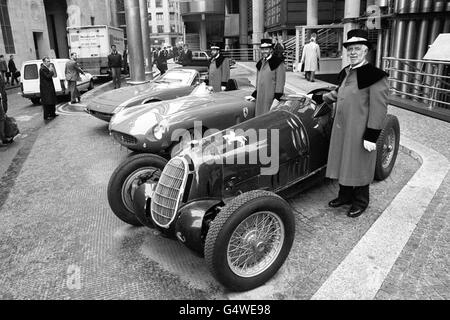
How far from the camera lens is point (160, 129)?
578 centimetres

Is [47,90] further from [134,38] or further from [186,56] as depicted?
[186,56]

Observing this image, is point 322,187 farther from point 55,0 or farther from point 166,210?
point 55,0

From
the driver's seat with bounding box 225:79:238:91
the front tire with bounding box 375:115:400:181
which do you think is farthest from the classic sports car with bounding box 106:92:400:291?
the driver's seat with bounding box 225:79:238:91

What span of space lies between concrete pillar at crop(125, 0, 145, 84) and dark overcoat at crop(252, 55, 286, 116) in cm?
774

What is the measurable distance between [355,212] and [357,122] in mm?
969

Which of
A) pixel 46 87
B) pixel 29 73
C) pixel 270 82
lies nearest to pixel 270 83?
pixel 270 82

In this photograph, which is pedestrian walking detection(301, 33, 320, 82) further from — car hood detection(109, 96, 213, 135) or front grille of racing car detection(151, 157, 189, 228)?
front grille of racing car detection(151, 157, 189, 228)

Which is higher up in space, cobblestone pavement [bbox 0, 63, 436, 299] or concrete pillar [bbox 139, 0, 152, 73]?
concrete pillar [bbox 139, 0, 152, 73]

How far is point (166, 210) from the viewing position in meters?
3.30

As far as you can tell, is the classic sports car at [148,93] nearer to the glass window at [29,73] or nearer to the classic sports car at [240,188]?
the classic sports car at [240,188]

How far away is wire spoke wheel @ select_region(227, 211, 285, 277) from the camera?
3.03 metres

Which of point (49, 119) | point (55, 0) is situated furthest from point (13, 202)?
point (55, 0)

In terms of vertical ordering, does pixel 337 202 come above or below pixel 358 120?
below
